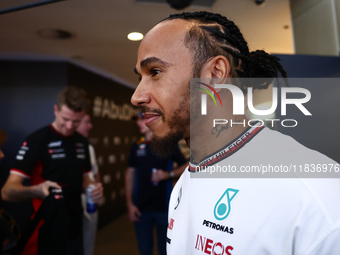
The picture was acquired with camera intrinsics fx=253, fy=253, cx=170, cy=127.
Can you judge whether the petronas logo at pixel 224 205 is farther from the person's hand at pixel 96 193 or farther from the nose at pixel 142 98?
the person's hand at pixel 96 193

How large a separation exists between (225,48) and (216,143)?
286 millimetres

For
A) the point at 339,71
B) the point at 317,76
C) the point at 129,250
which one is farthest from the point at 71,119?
the point at 129,250

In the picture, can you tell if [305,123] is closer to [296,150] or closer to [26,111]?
[296,150]

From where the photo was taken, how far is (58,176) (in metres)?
1.96

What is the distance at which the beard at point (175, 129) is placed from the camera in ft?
2.42

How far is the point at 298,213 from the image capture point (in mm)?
496

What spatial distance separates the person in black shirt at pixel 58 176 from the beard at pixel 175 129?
1.24m

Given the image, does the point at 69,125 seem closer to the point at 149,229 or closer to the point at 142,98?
the point at 149,229

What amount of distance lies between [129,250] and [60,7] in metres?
3.20

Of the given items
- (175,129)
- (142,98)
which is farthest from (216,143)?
(142,98)

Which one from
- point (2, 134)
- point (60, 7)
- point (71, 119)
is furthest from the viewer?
point (60, 7)

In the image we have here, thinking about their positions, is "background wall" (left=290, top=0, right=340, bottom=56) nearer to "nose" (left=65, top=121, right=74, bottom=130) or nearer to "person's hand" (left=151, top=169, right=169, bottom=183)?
"person's hand" (left=151, top=169, right=169, bottom=183)

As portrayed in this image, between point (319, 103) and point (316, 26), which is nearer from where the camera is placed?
point (319, 103)


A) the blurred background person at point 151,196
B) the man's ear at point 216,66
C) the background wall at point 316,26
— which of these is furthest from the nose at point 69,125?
the background wall at point 316,26
